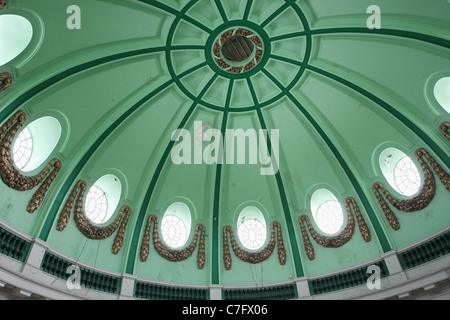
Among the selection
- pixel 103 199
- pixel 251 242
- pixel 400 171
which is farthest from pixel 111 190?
pixel 400 171

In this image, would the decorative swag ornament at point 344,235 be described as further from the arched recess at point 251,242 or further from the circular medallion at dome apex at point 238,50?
the circular medallion at dome apex at point 238,50

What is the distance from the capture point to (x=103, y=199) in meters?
14.5

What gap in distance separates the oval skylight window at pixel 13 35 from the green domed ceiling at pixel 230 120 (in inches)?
8.2

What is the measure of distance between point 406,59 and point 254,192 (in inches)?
331

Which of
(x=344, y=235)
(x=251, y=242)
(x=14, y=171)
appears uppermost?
(x=251, y=242)

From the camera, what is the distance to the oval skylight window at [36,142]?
11875 millimetres

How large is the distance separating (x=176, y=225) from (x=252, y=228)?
3628mm

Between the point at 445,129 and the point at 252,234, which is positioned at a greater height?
the point at 445,129

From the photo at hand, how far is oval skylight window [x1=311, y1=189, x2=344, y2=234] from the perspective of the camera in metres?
15.1

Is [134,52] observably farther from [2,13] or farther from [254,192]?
[254,192]

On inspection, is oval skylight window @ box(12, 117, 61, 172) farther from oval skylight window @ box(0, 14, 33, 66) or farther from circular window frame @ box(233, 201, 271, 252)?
circular window frame @ box(233, 201, 271, 252)

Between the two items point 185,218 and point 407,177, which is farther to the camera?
point 185,218

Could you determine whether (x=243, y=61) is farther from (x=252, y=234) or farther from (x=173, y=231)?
(x=173, y=231)
